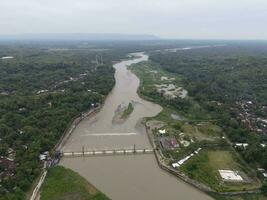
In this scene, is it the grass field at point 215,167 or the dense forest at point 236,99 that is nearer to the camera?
the grass field at point 215,167

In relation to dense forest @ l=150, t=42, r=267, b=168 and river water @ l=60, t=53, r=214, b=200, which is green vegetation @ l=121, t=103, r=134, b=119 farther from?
dense forest @ l=150, t=42, r=267, b=168

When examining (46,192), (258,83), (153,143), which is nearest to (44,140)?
(46,192)

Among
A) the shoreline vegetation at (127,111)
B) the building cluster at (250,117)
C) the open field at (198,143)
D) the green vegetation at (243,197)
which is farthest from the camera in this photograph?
the shoreline vegetation at (127,111)

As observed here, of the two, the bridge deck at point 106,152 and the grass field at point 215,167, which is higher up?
the grass field at point 215,167

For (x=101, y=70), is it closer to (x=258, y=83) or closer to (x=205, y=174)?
(x=258, y=83)

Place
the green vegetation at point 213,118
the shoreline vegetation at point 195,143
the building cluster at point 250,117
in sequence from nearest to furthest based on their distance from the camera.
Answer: the shoreline vegetation at point 195,143 → the green vegetation at point 213,118 → the building cluster at point 250,117

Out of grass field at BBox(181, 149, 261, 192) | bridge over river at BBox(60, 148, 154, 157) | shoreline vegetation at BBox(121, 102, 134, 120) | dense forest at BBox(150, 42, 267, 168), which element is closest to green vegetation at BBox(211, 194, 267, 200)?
grass field at BBox(181, 149, 261, 192)

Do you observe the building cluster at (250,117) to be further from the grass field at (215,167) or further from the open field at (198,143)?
the grass field at (215,167)

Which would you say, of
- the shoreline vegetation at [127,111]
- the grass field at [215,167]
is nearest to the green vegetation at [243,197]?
the grass field at [215,167]
